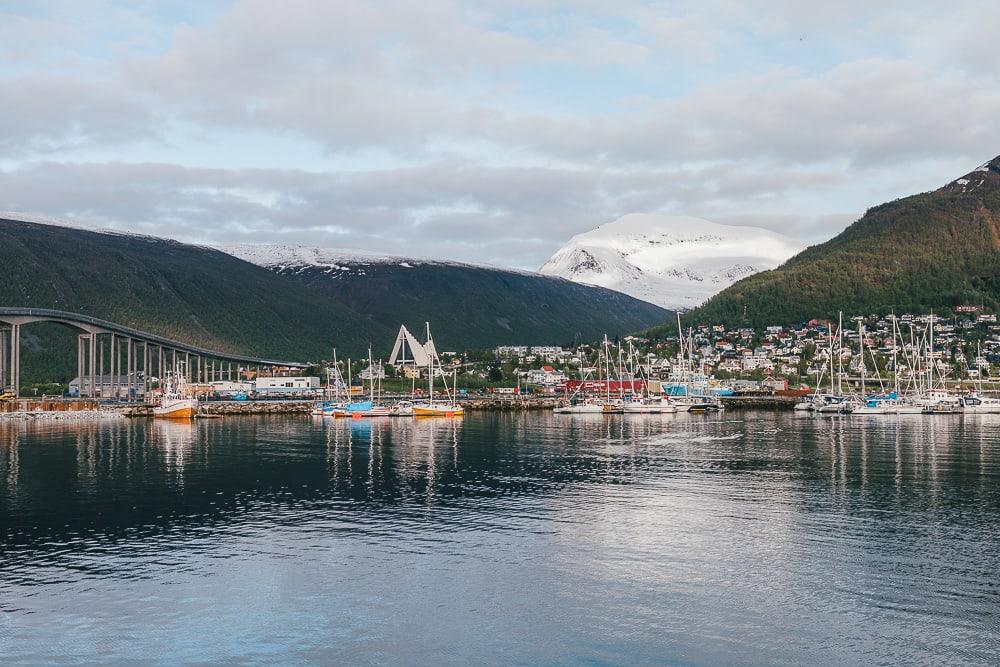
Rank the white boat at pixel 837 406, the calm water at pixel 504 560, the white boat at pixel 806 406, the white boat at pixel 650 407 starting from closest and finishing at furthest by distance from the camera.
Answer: the calm water at pixel 504 560 → the white boat at pixel 837 406 → the white boat at pixel 650 407 → the white boat at pixel 806 406

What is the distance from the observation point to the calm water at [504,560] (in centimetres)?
2527

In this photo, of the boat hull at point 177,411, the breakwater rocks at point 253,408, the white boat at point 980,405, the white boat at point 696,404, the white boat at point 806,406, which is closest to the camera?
the white boat at point 980,405

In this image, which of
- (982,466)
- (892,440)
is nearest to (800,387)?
(892,440)

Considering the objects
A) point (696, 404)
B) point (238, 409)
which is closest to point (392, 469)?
point (238, 409)

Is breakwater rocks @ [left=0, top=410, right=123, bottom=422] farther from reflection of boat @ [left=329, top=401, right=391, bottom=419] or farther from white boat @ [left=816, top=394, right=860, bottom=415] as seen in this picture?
white boat @ [left=816, top=394, right=860, bottom=415]

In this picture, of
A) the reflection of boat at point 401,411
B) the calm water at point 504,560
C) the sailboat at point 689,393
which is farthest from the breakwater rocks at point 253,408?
the calm water at point 504,560

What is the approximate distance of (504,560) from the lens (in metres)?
34.1

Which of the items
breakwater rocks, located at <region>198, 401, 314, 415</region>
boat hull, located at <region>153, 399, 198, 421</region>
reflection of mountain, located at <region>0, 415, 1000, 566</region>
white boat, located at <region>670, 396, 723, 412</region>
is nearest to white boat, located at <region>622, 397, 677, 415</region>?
white boat, located at <region>670, 396, 723, 412</region>

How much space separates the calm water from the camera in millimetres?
25266

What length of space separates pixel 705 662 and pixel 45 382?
19032 cm

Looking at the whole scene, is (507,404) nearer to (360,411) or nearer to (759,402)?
(360,411)

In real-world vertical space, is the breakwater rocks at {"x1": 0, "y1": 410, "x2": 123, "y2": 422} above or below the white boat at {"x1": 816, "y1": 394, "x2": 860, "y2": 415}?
above

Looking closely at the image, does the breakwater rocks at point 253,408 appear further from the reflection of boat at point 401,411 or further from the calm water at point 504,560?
the calm water at point 504,560

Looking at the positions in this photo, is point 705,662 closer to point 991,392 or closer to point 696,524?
point 696,524
